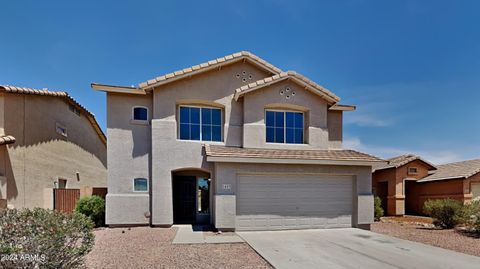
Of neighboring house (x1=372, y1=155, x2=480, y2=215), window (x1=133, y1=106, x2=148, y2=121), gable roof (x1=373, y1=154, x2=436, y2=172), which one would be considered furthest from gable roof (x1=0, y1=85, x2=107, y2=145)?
gable roof (x1=373, y1=154, x2=436, y2=172)

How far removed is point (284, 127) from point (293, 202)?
13.1ft

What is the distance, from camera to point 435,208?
574 inches

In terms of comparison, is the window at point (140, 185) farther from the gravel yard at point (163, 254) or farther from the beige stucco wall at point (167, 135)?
the gravel yard at point (163, 254)

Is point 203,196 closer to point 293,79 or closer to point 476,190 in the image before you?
point 293,79

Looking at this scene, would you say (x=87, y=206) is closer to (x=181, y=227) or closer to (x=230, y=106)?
(x=181, y=227)

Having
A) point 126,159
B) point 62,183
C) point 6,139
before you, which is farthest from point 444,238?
point 62,183

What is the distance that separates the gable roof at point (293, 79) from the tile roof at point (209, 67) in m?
1.09

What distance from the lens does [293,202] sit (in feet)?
42.2

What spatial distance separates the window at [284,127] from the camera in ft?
48.0

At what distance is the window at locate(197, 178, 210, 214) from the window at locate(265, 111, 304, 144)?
4223 mm

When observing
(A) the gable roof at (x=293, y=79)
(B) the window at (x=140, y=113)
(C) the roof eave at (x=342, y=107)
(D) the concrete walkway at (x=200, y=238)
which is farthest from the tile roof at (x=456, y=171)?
(B) the window at (x=140, y=113)

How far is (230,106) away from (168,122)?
10.5 feet

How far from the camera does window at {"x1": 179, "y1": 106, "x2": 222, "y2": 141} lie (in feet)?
46.8

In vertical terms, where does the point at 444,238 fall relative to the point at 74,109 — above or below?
below
